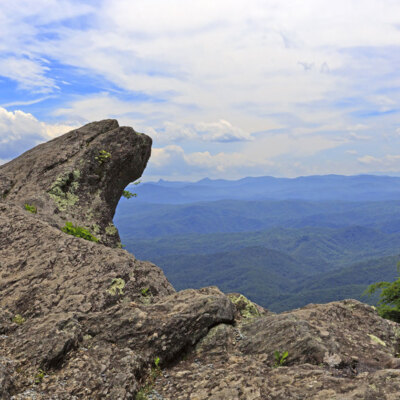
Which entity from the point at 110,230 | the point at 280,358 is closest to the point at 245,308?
the point at 280,358

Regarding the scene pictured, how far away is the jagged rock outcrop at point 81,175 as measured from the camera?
21.0 meters

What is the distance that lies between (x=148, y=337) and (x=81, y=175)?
14.8m

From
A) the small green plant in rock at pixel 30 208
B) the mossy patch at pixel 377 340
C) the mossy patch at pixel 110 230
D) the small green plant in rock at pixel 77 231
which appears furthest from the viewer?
the mossy patch at pixel 110 230

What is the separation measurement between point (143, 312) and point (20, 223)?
8.52 m

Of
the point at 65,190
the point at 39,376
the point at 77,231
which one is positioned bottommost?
the point at 39,376

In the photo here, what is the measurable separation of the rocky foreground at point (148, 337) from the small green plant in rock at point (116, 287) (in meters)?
0.04

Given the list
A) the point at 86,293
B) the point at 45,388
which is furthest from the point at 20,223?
the point at 45,388

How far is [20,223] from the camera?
53.6 ft

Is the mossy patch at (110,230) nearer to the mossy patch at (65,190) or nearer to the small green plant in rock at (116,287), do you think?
the mossy patch at (65,190)

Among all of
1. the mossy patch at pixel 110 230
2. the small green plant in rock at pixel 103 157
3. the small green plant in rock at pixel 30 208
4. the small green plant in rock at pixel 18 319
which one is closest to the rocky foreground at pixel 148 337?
the small green plant in rock at pixel 18 319

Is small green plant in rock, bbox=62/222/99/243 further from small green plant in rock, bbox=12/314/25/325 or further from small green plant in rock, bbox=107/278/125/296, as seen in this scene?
small green plant in rock, bbox=12/314/25/325

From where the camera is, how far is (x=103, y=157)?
79.5 feet

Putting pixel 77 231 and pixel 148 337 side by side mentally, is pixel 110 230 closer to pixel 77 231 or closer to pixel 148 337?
pixel 77 231

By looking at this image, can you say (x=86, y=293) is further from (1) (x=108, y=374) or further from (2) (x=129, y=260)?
(1) (x=108, y=374)
